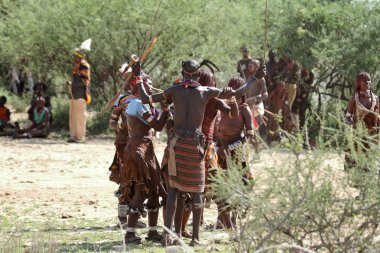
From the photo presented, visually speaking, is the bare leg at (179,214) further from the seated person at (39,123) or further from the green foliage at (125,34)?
the seated person at (39,123)

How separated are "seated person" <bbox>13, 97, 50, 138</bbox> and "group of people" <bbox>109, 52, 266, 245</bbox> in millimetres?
10506

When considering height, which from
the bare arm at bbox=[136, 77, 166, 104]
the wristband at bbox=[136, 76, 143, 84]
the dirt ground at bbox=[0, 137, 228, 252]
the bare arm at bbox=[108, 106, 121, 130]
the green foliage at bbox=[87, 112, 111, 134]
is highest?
the wristband at bbox=[136, 76, 143, 84]

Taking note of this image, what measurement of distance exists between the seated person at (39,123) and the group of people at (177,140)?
1051cm

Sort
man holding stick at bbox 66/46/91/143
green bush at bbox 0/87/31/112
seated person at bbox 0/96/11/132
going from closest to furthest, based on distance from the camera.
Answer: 1. man holding stick at bbox 66/46/91/143
2. seated person at bbox 0/96/11/132
3. green bush at bbox 0/87/31/112

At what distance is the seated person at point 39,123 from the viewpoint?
19.3 metres

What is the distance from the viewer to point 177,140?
7609 millimetres

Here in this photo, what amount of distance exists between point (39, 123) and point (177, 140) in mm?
12195

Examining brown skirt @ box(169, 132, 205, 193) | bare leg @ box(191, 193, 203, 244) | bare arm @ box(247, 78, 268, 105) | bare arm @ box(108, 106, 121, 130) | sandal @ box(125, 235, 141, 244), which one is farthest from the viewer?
bare arm @ box(247, 78, 268, 105)

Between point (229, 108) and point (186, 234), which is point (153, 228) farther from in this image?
point (229, 108)

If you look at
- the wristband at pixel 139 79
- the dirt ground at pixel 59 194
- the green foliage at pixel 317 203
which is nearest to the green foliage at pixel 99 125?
the dirt ground at pixel 59 194

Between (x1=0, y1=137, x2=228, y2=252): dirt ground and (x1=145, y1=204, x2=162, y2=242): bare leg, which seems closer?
(x1=145, y1=204, x2=162, y2=242): bare leg

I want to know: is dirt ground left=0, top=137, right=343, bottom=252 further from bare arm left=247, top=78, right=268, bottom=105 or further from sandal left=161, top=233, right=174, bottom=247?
bare arm left=247, top=78, right=268, bottom=105

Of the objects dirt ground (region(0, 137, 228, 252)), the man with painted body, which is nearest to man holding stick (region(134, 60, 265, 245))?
Result: the man with painted body

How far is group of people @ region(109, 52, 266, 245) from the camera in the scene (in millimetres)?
7621
